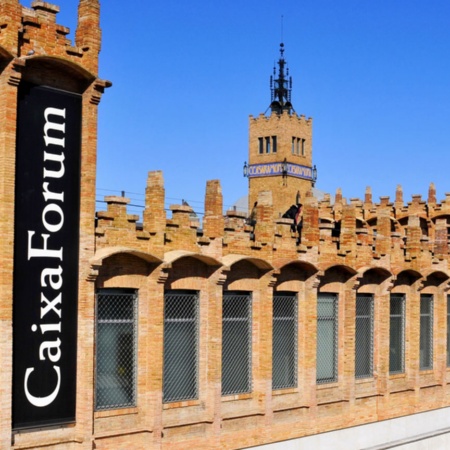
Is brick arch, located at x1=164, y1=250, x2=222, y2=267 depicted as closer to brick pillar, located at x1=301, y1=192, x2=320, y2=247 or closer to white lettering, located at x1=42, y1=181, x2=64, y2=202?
white lettering, located at x1=42, y1=181, x2=64, y2=202

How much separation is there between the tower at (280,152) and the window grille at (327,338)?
50.2 m

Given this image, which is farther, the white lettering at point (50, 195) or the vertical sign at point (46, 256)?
the white lettering at point (50, 195)

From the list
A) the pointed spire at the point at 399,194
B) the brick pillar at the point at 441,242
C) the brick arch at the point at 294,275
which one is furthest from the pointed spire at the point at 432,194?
the brick arch at the point at 294,275

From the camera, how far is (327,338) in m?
31.5

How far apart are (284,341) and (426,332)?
9.83m

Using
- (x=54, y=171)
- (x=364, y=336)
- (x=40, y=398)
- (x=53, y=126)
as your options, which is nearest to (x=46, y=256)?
(x=54, y=171)

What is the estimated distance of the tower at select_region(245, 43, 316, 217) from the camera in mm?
83312

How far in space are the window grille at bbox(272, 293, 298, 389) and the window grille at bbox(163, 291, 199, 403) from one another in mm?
3629

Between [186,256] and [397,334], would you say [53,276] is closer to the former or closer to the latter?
[186,256]

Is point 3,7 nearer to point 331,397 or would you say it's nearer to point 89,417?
point 89,417

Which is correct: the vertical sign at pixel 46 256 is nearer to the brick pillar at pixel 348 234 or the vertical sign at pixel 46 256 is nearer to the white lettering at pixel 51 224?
Answer: the white lettering at pixel 51 224

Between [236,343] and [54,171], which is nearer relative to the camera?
[54,171]

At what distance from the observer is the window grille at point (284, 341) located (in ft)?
95.3

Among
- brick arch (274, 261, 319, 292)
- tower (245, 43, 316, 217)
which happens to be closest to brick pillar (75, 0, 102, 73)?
brick arch (274, 261, 319, 292)
